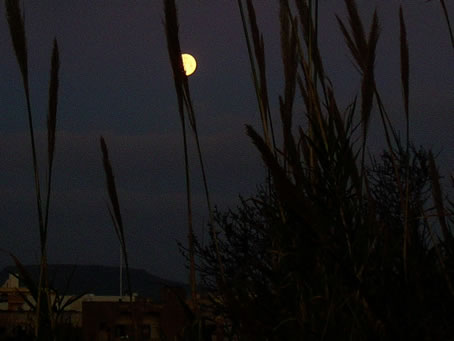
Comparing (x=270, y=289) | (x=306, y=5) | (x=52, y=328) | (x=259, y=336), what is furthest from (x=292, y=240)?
(x=52, y=328)

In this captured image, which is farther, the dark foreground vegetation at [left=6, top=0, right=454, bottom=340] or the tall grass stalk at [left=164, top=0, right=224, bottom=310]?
the tall grass stalk at [left=164, top=0, right=224, bottom=310]

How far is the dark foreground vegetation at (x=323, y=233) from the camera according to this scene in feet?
3.74

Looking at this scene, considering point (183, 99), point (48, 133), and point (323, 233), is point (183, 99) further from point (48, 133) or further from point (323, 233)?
point (323, 233)

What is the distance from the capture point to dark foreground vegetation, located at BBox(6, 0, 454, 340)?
3.74 feet

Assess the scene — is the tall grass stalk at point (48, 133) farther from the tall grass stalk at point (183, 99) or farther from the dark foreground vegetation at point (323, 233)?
the tall grass stalk at point (183, 99)

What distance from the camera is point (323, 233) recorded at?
3.09 ft

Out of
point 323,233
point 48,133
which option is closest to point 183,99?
point 48,133

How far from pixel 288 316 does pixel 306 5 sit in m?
0.68

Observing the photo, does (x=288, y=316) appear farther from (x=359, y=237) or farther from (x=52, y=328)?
(x=52, y=328)

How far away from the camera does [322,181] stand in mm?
1300

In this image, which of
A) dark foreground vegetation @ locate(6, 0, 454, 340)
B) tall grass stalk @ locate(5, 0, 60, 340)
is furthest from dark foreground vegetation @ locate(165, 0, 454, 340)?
tall grass stalk @ locate(5, 0, 60, 340)

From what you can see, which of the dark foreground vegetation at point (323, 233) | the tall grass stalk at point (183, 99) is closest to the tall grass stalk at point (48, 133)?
the dark foreground vegetation at point (323, 233)

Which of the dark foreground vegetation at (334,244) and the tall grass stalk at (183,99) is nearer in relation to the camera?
the dark foreground vegetation at (334,244)

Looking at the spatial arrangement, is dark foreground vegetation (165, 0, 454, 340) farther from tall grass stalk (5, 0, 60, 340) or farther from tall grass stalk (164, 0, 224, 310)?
tall grass stalk (5, 0, 60, 340)
